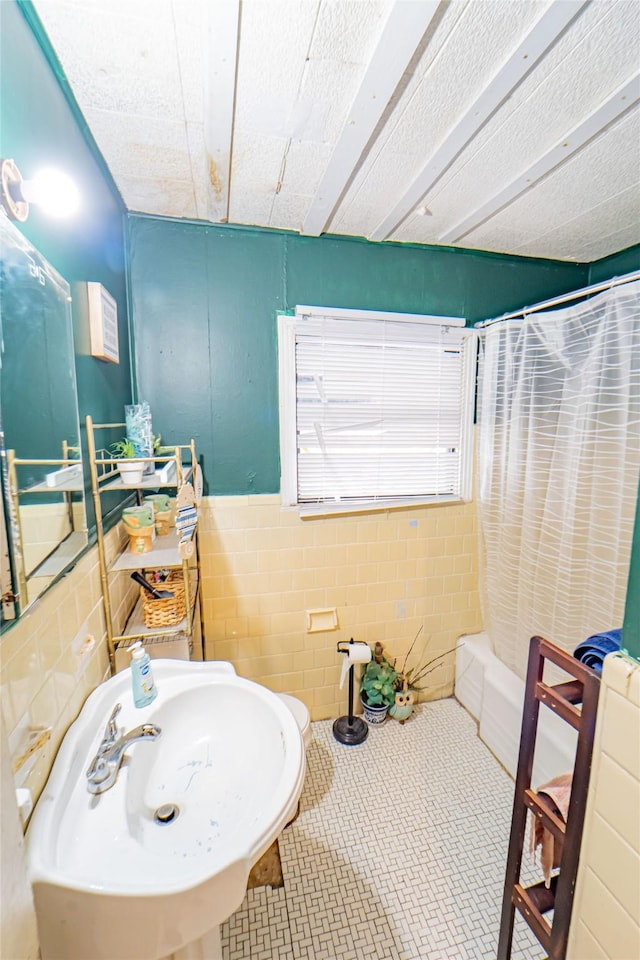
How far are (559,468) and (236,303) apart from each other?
62.5 inches

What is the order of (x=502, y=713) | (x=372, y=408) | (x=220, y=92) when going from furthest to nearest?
1. (x=372, y=408)
2. (x=502, y=713)
3. (x=220, y=92)

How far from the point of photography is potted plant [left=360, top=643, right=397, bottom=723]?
2029 mm

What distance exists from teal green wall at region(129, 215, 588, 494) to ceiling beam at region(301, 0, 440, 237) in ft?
1.27

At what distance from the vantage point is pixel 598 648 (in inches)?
34.4

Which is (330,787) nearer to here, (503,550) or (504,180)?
(503,550)

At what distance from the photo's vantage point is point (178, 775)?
1023mm

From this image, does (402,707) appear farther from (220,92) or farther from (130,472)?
(220,92)

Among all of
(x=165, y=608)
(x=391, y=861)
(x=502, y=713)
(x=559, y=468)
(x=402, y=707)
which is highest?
(x=559, y=468)

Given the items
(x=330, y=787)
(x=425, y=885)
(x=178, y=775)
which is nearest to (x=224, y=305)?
(x=178, y=775)

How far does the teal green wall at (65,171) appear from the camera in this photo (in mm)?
808

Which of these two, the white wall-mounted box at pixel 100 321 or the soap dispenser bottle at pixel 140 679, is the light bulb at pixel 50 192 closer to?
the white wall-mounted box at pixel 100 321

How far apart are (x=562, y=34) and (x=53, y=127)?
1.20 metres

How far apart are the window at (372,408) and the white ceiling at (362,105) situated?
48 cm

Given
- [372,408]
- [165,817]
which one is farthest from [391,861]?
[372,408]
